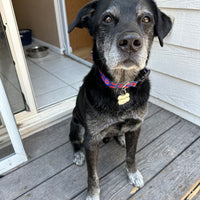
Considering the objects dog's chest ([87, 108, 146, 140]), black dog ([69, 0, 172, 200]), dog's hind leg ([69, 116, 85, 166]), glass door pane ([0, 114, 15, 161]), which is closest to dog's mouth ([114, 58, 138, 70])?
black dog ([69, 0, 172, 200])

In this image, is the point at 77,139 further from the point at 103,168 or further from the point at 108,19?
the point at 108,19

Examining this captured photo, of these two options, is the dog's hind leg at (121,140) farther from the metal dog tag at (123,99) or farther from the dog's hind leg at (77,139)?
the metal dog tag at (123,99)

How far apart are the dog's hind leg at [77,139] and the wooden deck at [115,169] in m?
0.08

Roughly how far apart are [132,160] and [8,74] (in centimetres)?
137

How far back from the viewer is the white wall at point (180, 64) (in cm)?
189

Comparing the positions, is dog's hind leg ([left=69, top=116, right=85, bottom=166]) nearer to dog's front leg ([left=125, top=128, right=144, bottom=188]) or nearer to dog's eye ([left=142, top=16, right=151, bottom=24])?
dog's front leg ([left=125, top=128, right=144, bottom=188])

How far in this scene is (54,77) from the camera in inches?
124

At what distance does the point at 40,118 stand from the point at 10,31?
3.15ft

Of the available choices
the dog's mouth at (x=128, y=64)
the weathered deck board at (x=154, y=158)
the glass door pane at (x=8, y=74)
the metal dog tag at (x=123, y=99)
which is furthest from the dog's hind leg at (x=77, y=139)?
the dog's mouth at (x=128, y=64)

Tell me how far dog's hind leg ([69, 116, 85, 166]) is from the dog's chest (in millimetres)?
366

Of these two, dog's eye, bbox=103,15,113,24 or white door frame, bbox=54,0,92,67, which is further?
white door frame, bbox=54,0,92,67

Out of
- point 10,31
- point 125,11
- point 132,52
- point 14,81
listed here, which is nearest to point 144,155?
point 132,52

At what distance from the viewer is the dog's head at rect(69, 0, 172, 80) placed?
1.00 meters

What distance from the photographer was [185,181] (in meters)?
1.60
